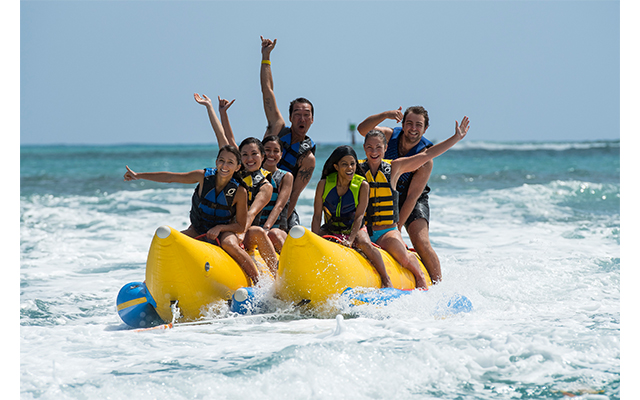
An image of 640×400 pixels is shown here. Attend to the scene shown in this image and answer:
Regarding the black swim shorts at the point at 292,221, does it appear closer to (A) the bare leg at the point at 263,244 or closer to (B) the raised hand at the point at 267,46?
(A) the bare leg at the point at 263,244

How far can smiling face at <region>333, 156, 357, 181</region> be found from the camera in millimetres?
3978

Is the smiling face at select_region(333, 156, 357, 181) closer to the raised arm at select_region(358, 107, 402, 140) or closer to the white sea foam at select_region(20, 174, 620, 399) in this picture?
the raised arm at select_region(358, 107, 402, 140)

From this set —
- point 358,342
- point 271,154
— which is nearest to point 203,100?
point 271,154

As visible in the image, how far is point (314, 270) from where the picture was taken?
3605 millimetres

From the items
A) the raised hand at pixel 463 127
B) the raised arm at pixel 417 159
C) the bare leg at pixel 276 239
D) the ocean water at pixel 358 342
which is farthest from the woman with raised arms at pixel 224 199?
the raised hand at pixel 463 127

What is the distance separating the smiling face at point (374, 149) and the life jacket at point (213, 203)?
3.02 feet

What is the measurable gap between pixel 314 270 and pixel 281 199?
785 mm

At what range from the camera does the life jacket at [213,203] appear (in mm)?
3842

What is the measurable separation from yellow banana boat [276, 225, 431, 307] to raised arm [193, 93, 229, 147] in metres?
1.31

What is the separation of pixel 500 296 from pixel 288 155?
6.39 ft

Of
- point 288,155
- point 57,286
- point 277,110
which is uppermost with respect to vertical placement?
point 277,110
